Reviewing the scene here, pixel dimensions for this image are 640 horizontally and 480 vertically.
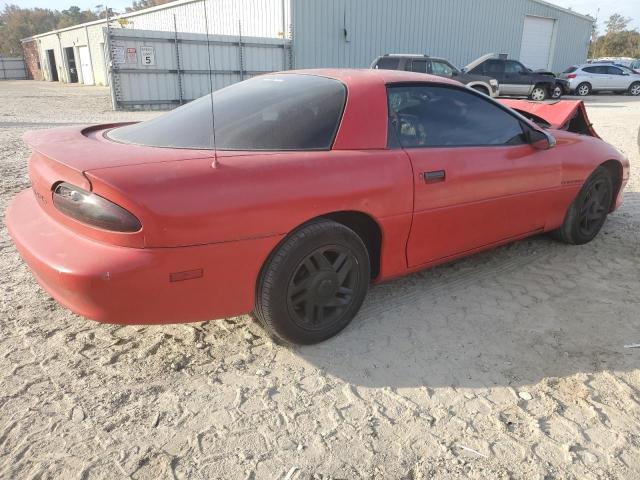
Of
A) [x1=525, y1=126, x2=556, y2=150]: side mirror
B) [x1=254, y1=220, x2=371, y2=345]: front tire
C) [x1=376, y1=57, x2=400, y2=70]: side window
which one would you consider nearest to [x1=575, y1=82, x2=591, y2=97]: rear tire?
[x1=376, y1=57, x2=400, y2=70]: side window

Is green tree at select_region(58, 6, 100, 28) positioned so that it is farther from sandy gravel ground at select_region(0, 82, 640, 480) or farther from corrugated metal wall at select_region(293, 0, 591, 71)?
sandy gravel ground at select_region(0, 82, 640, 480)

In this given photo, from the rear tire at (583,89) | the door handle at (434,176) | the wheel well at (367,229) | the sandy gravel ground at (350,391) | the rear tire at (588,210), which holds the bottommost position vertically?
the rear tire at (583,89)

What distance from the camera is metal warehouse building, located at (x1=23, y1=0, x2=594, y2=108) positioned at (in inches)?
621

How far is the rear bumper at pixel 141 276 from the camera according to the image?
2061 millimetres

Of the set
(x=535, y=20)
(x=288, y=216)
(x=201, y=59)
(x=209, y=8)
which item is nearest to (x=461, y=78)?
(x=201, y=59)

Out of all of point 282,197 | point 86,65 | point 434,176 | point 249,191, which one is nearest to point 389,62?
point 434,176

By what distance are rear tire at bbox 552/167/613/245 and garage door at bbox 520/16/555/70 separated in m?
26.0

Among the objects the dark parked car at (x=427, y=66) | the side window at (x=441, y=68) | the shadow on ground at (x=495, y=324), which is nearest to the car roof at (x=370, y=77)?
the shadow on ground at (x=495, y=324)

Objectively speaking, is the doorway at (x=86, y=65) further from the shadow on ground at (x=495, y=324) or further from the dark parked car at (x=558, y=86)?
the shadow on ground at (x=495, y=324)

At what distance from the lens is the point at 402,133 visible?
2902 millimetres

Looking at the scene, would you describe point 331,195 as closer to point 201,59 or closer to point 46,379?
point 46,379

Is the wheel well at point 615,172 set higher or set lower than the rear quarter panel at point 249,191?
lower

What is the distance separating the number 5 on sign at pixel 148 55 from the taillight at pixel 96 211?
15001 mm

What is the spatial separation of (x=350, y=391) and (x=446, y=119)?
1.83 meters
